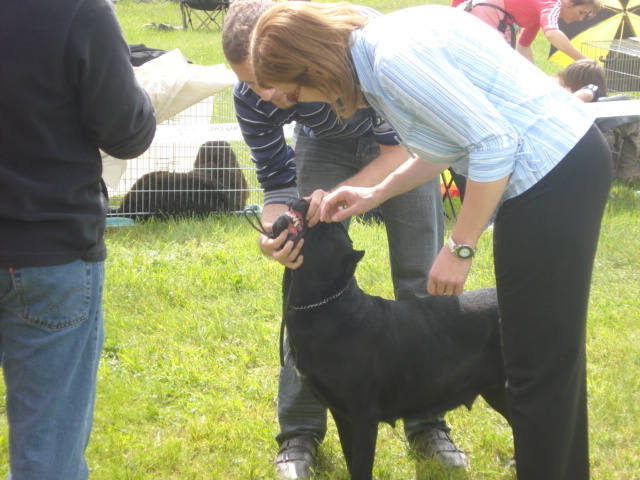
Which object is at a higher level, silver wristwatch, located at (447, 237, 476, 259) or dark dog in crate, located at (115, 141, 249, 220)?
silver wristwatch, located at (447, 237, 476, 259)

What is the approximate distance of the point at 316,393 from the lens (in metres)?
2.69

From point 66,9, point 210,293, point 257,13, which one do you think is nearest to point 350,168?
point 257,13

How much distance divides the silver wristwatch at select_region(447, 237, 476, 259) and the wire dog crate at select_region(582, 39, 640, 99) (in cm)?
750

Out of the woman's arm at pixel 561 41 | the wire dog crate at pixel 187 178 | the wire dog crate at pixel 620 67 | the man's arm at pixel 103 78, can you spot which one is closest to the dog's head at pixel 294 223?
the man's arm at pixel 103 78

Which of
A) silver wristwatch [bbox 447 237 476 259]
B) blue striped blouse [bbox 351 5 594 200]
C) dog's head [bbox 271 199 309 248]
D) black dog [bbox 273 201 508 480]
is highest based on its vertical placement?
blue striped blouse [bbox 351 5 594 200]

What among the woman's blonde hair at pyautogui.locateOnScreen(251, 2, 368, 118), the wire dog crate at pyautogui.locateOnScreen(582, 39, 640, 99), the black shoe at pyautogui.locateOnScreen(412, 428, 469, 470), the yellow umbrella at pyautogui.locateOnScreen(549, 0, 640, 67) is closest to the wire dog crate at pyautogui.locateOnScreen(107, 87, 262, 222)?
the black shoe at pyautogui.locateOnScreen(412, 428, 469, 470)

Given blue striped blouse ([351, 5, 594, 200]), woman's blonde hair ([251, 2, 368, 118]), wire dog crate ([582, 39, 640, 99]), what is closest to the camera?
blue striped blouse ([351, 5, 594, 200])

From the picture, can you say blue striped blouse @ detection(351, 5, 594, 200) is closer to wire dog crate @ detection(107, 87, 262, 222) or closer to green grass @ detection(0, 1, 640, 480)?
green grass @ detection(0, 1, 640, 480)

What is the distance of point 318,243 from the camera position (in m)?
2.58

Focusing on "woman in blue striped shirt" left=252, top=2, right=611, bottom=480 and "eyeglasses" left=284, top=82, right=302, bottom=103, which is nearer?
"woman in blue striped shirt" left=252, top=2, right=611, bottom=480

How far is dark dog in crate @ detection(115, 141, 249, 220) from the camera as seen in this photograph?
20.3 ft

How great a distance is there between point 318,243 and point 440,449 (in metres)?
1.11

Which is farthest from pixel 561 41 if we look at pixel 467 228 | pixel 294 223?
pixel 467 228

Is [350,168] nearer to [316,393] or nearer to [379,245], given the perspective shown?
[316,393]
